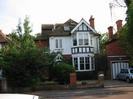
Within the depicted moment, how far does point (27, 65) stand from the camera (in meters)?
35.2

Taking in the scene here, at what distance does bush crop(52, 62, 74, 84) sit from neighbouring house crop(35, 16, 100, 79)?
36.7ft

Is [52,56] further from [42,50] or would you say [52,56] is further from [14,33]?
[14,33]

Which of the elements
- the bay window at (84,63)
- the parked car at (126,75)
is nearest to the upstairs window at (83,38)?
the bay window at (84,63)

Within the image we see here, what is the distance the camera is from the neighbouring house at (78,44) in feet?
169

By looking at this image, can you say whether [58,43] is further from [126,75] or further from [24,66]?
[24,66]

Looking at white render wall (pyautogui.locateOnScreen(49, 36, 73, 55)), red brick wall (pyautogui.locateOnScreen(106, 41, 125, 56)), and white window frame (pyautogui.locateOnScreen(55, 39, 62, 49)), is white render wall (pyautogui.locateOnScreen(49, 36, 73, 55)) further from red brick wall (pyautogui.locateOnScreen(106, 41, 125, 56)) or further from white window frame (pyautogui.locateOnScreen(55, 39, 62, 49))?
red brick wall (pyautogui.locateOnScreen(106, 41, 125, 56))

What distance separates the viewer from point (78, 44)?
170 ft

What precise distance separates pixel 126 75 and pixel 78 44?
33.4ft

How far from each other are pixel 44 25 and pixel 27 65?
74.8 ft

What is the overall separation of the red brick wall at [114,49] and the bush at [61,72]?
1406 cm

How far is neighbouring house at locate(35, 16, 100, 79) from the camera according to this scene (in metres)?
51.5

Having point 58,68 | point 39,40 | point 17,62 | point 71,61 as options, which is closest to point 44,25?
point 39,40

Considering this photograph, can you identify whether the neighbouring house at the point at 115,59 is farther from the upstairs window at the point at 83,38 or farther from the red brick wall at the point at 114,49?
the upstairs window at the point at 83,38

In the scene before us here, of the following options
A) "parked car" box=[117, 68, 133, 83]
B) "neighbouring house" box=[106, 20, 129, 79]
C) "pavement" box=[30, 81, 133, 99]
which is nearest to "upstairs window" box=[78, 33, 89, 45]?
"neighbouring house" box=[106, 20, 129, 79]
